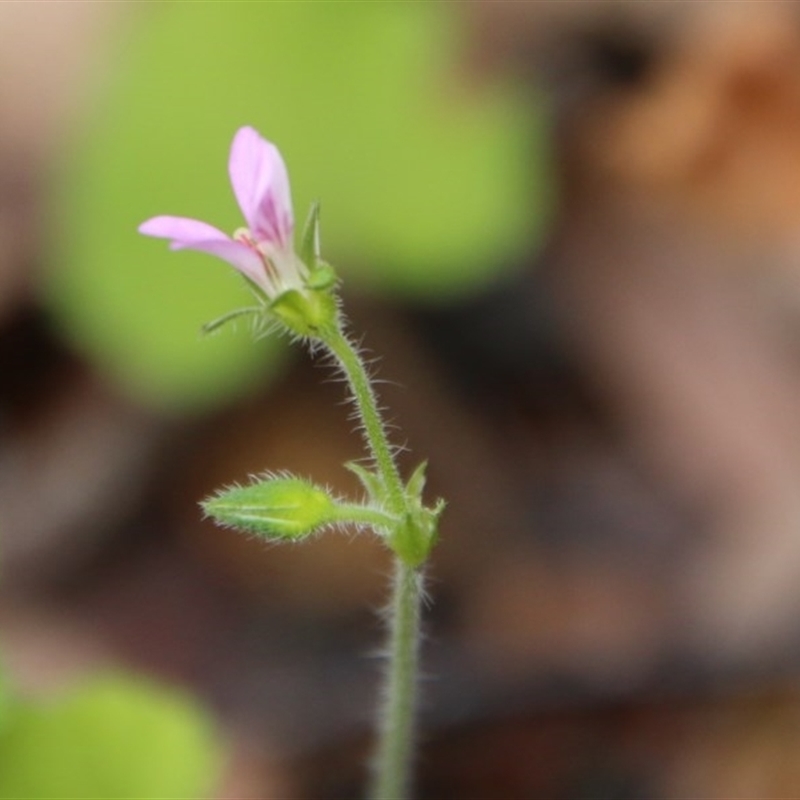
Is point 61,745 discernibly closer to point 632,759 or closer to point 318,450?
point 632,759

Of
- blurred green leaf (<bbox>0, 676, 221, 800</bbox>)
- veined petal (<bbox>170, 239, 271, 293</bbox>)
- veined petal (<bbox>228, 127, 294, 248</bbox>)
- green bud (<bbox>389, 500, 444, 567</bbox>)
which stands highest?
veined petal (<bbox>228, 127, 294, 248</bbox>)

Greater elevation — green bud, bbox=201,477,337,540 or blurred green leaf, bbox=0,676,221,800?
green bud, bbox=201,477,337,540

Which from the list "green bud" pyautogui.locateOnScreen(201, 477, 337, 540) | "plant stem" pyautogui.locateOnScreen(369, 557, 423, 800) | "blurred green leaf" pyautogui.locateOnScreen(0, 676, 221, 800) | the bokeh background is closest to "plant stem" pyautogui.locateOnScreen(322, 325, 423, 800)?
"plant stem" pyautogui.locateOnScreen(369, 557, 423, 800)

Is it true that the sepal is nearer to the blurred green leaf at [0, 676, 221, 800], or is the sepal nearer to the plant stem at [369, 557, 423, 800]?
the plant stem at [369, 557, 423, 800]

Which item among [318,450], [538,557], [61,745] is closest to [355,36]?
[318,450]

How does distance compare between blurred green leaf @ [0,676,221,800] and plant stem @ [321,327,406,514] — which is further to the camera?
blurred green leaf @ [0,676,221,800]

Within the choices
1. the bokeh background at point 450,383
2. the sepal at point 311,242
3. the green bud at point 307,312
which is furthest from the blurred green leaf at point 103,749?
the bokeh background at point 450,383

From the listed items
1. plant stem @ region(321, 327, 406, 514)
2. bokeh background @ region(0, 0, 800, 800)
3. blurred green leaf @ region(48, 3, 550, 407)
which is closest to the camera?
plant stem @ region(321, 327, 406, 514)
